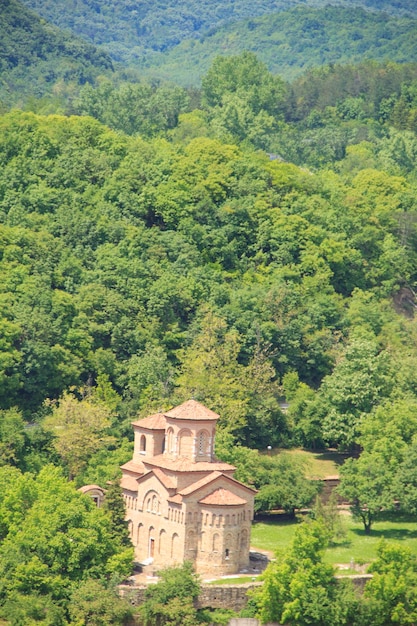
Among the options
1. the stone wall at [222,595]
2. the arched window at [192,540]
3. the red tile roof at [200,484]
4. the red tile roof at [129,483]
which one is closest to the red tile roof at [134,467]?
the red tile roof at [129,483]

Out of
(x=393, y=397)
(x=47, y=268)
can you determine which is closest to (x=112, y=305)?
(x=47, y=268)

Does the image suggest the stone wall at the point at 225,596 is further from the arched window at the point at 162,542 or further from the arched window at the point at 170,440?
the arched window at the point at 170,440

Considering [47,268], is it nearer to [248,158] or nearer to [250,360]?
[250,360]

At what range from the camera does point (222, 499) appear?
3066 inches

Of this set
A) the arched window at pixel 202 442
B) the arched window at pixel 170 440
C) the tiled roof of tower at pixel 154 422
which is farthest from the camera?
the tiled roof of tower at pixel 154 422

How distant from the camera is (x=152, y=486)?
3127 inches

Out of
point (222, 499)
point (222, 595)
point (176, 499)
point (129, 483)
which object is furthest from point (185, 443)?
point (222, 595)

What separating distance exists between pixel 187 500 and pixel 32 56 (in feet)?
379

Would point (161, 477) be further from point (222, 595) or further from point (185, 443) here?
point (222, 595)

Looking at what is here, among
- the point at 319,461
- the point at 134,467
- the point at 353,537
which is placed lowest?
the point at 353,537

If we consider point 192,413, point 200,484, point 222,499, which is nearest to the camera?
point 222,499

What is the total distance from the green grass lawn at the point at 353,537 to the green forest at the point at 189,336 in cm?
90

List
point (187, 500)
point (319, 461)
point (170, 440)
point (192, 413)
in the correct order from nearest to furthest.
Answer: point (187, 500) < point (192, 413) < point (170, 440) < point (319, 461)

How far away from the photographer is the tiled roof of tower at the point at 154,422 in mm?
81625
